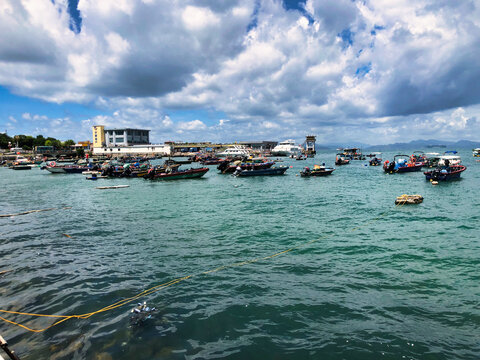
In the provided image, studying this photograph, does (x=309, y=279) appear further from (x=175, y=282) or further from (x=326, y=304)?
(x=175, y=282)

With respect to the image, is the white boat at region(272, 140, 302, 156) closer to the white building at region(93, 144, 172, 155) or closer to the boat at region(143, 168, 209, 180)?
the white building at region(93, 144, 172, 155)

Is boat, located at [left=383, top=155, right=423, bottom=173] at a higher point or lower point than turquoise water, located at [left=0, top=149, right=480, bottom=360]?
higher

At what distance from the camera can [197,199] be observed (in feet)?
101

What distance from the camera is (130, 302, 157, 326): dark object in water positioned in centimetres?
814

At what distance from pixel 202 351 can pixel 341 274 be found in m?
6.25

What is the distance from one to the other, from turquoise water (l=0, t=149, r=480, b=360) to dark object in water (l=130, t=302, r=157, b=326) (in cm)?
19

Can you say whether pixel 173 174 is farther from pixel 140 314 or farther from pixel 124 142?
pixel 124 142

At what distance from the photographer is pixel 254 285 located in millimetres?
10305

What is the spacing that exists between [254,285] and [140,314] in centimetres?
381

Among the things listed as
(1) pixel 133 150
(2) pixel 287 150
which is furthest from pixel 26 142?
(2) pixel 287 150

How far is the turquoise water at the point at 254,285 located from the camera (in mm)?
7191

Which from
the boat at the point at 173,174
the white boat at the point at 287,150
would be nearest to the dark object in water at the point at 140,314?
the boat at the point at 173,174

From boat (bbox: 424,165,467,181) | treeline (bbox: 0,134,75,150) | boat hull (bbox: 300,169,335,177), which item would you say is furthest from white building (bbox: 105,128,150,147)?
boat (bbox: 424,165,467,181)

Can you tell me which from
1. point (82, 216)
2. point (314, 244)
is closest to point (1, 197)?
point (82, 216)
